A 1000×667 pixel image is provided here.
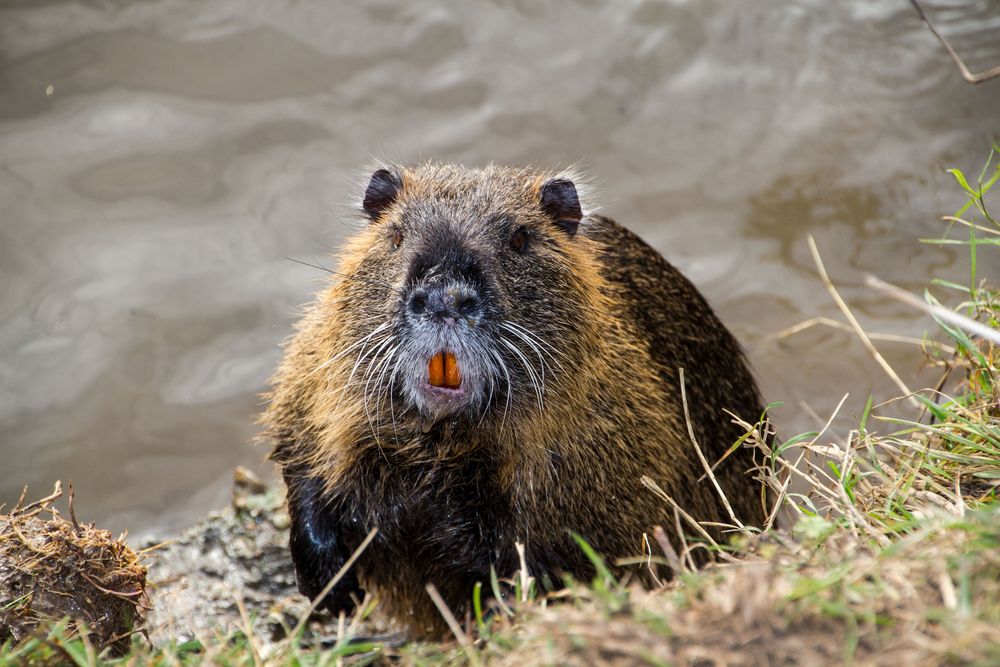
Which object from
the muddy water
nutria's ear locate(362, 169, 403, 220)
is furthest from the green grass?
the muddy water

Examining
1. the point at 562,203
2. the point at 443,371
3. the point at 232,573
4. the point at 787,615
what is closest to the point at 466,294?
the point at 443,371

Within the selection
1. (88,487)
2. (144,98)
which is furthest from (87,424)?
(144,98)

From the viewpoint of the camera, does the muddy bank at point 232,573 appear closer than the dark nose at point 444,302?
No

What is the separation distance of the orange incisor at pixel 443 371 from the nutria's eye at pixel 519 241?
0.49 m

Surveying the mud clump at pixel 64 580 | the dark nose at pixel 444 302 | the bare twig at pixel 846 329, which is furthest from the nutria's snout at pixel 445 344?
the bare twig at pixel 846 329

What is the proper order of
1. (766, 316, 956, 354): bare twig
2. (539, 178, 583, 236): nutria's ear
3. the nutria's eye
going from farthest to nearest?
(766, 316, 956, 354): bare twig → (539, 178, 583, 236): nutria's ear → the nutria's eye

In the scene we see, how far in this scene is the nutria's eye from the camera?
3.66 meters

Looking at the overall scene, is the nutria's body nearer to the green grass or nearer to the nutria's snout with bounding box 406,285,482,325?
the nutria's snout with bounding box 406,285,482,325

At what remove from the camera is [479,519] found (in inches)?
150

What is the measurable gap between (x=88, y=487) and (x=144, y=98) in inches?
111

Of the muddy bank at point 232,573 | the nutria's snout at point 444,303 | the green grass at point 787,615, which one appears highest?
the nutria's snout at point 444,303

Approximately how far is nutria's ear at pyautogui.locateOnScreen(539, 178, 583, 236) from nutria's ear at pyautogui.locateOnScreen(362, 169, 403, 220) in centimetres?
53

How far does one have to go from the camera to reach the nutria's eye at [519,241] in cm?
366

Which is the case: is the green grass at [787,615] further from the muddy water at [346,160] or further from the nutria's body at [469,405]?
the muddy water at [346,160]
